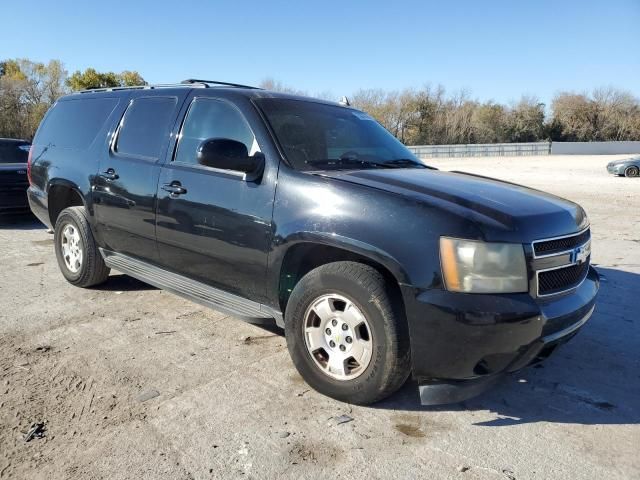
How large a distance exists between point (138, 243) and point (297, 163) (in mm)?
1781

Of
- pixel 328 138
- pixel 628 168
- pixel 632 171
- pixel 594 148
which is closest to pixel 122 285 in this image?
pixel 328 138

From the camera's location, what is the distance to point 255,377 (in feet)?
11.1

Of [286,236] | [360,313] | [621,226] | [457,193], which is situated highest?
[457,193]

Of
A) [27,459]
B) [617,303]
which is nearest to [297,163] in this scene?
[27,459]

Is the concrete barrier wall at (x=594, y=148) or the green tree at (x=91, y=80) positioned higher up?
the green tree at (x=91, y=80)

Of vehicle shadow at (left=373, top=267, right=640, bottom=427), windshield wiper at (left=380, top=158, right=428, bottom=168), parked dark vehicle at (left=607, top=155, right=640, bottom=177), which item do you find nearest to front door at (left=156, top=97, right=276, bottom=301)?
windshield wiper at (left=380, top=158, right=428, bottom=168)

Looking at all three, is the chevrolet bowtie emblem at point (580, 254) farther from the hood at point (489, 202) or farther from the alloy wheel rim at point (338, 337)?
the alloy wheel rim at point (338, 337)

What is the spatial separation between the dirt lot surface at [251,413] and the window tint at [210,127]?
147 cm

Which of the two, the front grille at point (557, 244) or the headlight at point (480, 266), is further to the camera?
the front grille at point (557, 244)

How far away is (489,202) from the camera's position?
9.71ft

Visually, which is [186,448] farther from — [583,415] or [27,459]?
[583,415]

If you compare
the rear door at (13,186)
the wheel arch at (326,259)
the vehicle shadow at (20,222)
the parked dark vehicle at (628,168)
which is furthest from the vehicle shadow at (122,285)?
the parked dark vehicle at (628,168)

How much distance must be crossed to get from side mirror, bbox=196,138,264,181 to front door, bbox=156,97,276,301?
0.23 feet

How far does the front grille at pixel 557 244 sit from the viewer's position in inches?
108
